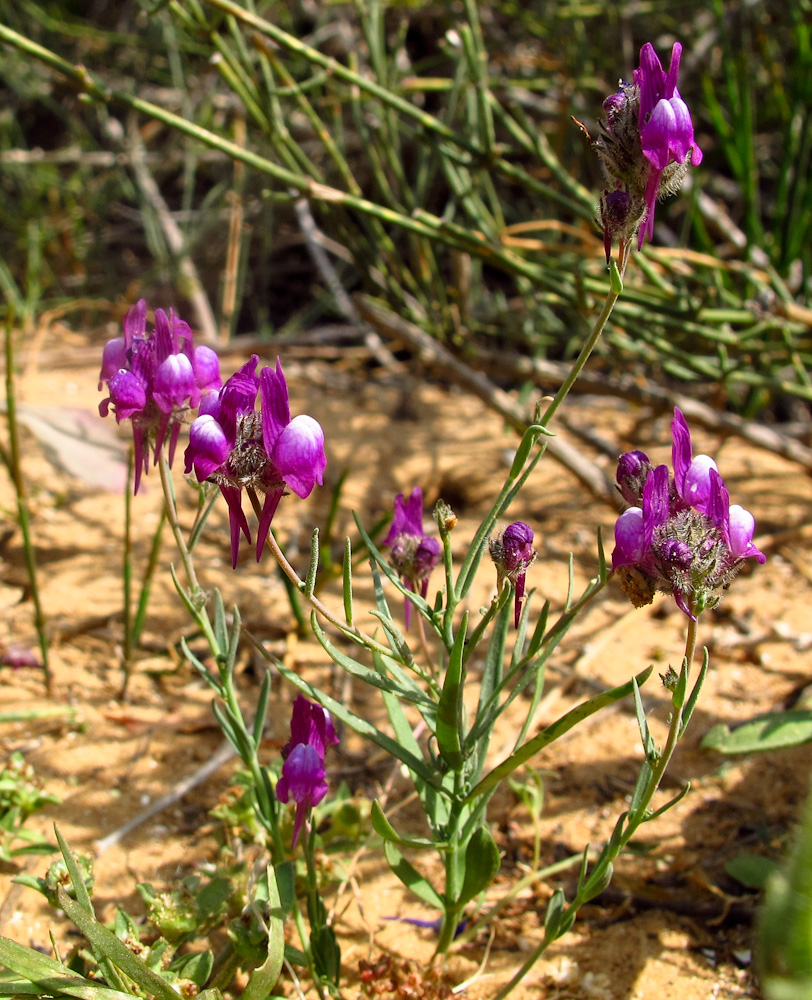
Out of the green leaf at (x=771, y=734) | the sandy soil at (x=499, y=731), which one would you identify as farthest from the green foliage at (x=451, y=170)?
the green leaf at (x=771, y=734)

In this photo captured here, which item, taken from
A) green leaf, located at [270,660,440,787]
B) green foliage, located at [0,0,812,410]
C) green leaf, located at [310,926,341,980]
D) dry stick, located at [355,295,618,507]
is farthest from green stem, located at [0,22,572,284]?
green leaf, located at [310,926,341,980]

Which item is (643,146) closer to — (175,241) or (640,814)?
(640,814)

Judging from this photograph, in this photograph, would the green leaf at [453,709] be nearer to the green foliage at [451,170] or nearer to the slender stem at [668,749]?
the slender stem at [668,749]

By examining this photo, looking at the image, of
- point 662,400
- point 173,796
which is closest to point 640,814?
point 173,796

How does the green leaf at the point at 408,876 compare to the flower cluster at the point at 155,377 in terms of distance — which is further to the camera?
the green leaf at the point at 408,876

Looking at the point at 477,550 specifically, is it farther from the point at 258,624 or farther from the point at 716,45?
the point at 716,45
